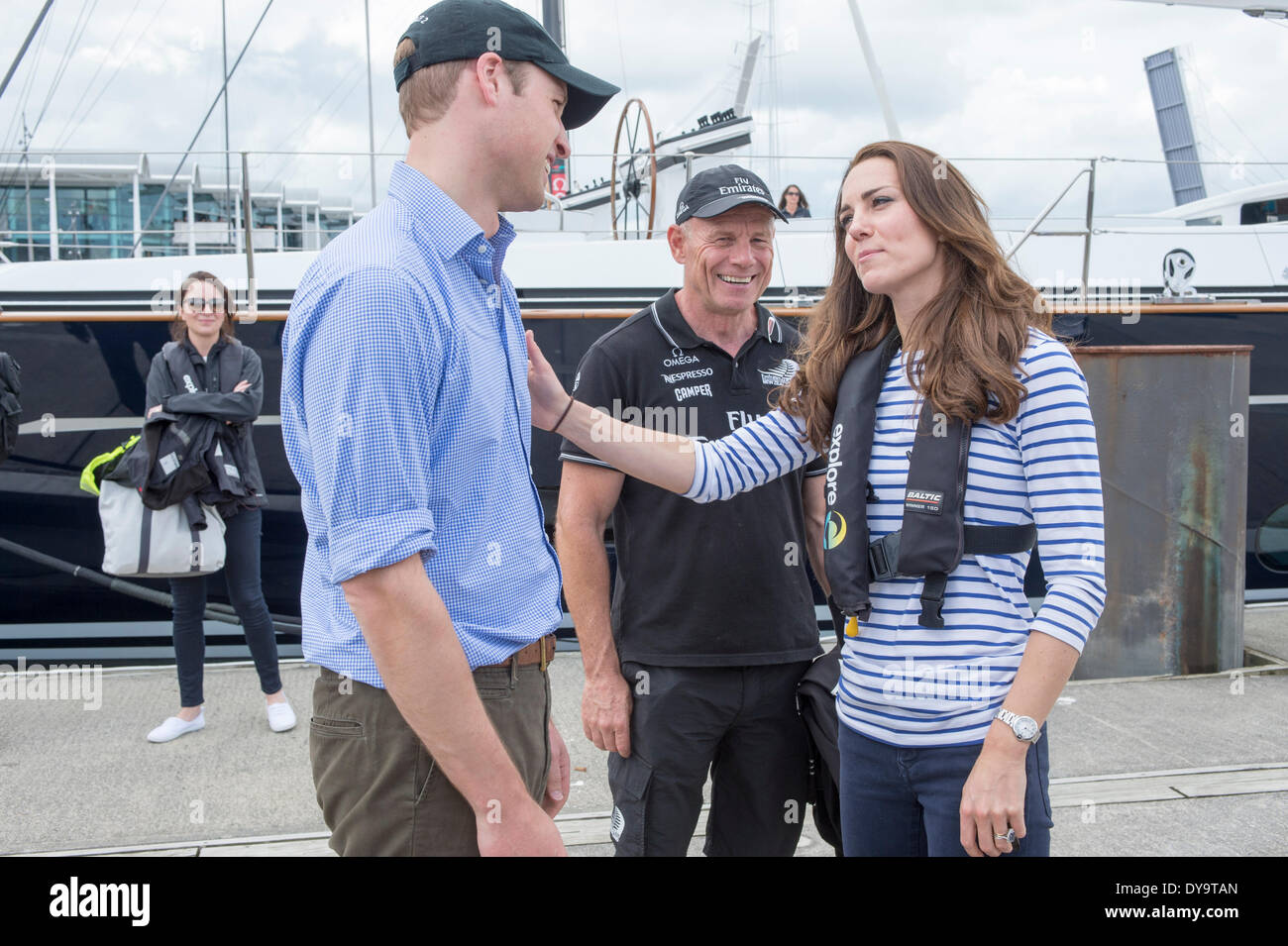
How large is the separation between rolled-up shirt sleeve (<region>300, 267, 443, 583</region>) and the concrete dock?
7.36 ft

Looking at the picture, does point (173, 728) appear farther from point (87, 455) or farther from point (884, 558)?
point (884, 558)

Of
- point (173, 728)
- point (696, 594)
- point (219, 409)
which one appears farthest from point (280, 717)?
point (696, 594)

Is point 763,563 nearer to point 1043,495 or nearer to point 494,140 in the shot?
point 1043,495

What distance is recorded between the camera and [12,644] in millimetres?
6340

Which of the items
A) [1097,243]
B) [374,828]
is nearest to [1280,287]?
[1097,243]

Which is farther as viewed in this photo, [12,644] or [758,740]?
[12,644]

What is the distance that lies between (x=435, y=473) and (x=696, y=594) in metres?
1.24

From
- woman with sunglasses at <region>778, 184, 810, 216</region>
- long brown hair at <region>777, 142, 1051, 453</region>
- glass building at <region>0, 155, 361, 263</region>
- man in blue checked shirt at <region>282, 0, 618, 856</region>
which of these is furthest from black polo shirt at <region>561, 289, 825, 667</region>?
woman with sunglasses at <region>778, 184, 810, 216</region>

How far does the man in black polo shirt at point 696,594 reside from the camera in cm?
260

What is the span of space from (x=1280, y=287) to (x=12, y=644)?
352 inches

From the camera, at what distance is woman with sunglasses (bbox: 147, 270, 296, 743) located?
4441 mm

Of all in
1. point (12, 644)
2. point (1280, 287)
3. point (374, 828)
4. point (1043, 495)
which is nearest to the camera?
point (374, 828)

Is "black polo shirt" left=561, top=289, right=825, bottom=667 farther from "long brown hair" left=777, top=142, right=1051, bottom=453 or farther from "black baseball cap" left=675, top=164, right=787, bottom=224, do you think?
"long brown hair" left=777, top=142, right=1051, bottom=453

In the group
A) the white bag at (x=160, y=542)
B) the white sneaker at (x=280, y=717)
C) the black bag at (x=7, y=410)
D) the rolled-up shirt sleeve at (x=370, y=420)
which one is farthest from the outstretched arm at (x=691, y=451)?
the black bag at (x=7, y=410)
